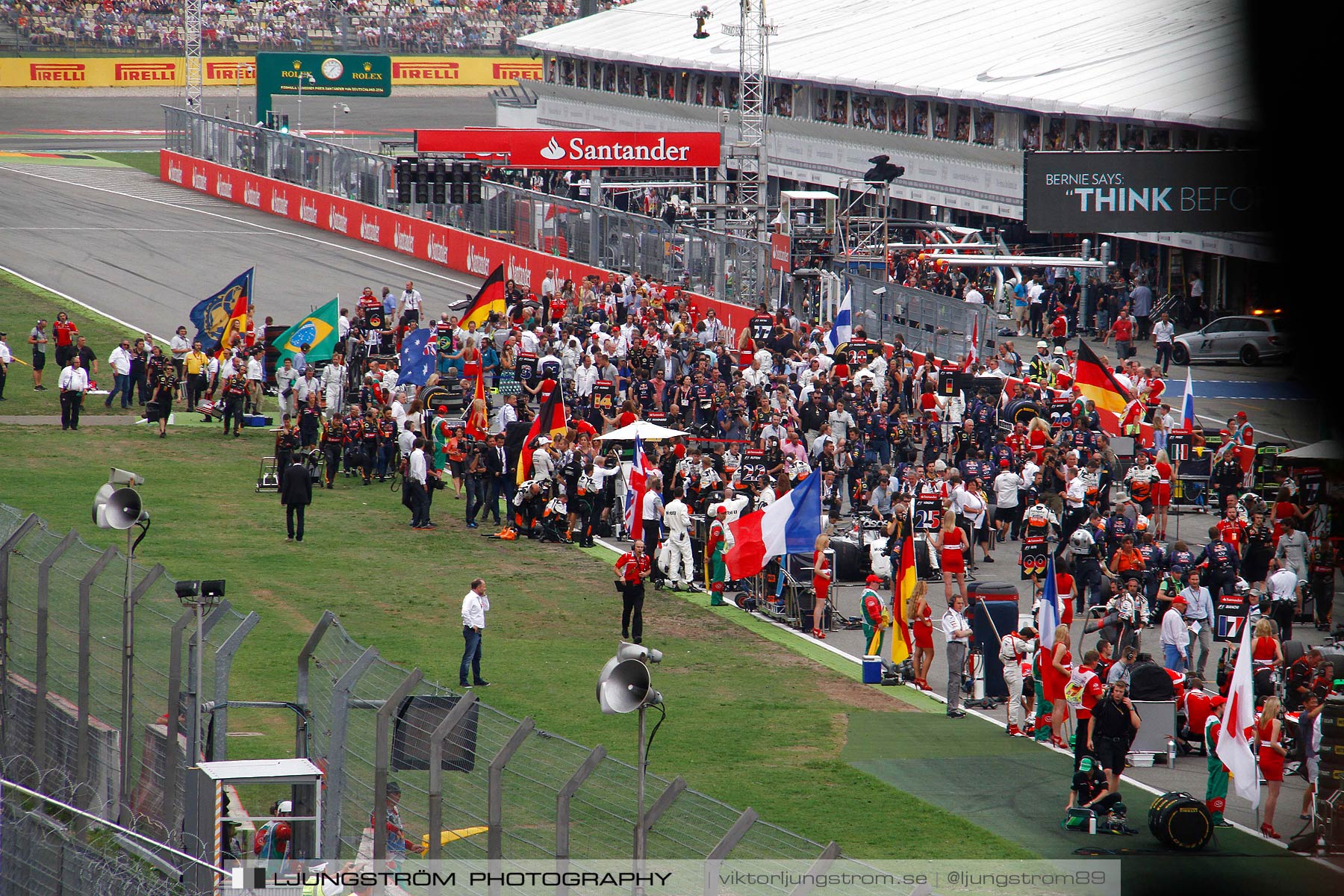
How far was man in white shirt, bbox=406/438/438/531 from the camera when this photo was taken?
26.5 meters

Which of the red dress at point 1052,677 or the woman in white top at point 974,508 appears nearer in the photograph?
the red dress at point 1052,677

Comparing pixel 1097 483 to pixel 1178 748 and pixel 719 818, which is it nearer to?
pixel 1178 748

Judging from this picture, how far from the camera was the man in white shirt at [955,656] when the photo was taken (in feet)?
60.0

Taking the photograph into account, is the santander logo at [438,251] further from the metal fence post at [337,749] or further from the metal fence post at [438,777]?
the metal fence post at [438,777]

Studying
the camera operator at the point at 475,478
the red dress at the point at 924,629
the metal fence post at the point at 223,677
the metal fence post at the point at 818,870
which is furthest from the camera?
the camera operator at the point at 475,478

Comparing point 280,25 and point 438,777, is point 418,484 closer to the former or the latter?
point 438,777

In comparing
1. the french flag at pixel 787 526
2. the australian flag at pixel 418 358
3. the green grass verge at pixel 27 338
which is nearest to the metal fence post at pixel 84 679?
the french flag at pixel 787 526

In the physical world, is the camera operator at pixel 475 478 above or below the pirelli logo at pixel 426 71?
below

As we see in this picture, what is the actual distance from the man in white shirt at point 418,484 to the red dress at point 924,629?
1011cm

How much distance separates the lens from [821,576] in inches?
850

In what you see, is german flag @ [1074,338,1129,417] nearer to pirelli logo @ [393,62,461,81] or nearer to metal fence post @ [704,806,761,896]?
metal fence post @ [704,806,761,896]

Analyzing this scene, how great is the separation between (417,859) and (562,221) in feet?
130

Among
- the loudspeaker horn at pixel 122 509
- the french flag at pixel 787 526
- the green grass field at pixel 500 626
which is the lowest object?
the green grass field at pixel 500 626

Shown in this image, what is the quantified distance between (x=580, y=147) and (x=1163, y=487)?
102ft
